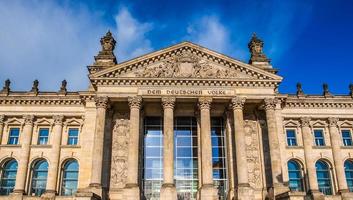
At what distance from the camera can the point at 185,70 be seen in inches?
1454

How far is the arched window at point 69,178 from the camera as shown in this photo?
37906 millimetres

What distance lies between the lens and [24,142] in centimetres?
3903

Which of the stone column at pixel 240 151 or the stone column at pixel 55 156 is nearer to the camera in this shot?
the stone column at pixel 240 151

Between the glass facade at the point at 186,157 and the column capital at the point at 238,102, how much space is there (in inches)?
209

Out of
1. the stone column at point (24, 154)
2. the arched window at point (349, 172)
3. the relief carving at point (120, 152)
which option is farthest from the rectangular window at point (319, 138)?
the stone column at point (24, 154)

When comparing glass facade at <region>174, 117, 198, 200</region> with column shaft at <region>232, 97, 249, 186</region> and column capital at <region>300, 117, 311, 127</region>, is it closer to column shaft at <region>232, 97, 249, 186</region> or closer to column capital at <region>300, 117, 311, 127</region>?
column shaft at <region>232, 97, 249, 186</region>

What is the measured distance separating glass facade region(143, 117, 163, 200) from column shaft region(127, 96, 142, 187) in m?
3.98

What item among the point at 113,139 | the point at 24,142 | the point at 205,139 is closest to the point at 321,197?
the point at 205,139

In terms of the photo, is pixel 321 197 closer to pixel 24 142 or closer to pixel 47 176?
pixel 47 176

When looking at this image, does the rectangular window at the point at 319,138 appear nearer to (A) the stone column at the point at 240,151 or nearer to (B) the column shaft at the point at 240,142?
(A) the stone column at the point at 240,151

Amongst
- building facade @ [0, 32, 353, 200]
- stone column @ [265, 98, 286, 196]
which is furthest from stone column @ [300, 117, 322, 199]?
stone column @ [265, 98, 286, 196]

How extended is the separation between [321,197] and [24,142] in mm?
28662

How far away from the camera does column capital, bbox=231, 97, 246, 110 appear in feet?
118

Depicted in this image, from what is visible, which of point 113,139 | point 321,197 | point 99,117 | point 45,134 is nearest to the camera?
point 321,197
